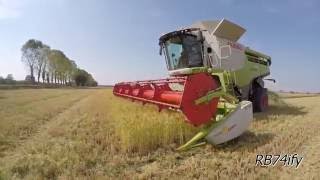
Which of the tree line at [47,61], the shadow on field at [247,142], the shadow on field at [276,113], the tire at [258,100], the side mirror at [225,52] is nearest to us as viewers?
the shadow on field at [247,142]

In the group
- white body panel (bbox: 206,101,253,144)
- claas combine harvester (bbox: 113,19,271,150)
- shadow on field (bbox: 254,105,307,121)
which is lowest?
shadow on field (bbox: 254,105,307,121)

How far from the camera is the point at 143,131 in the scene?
5.54 meters

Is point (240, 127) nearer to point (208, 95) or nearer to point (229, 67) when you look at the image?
point (208, 95)

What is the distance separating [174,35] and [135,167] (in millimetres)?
5473

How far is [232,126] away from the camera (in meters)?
5.52

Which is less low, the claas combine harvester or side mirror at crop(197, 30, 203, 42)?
side mirror at crop(197, 30, 203, 42)

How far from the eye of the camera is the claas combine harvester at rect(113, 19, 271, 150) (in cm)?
539

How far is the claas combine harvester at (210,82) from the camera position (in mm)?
5395

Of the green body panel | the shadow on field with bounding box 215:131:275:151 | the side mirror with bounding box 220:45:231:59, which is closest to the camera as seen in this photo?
the shadow on field with bounding box 215:131:275:151

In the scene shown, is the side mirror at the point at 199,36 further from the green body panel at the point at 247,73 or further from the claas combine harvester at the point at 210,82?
the green body panel at the point at 247,73

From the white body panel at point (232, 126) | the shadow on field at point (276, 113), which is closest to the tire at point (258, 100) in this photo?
the shadow on field at point (276, 113)

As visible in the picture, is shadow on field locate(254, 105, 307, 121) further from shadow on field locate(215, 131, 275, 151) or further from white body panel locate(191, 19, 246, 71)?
shadow on field locate(215, 131, 275, 151)

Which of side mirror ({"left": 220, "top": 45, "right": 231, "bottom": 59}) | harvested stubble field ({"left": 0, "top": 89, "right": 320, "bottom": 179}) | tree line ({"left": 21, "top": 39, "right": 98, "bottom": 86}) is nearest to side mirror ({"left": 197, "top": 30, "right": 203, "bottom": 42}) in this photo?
side mirror ({"left": 220, "top": 45, "right": 231, "bottom": 59})

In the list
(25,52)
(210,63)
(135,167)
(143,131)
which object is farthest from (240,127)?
(25,52)
